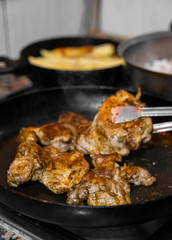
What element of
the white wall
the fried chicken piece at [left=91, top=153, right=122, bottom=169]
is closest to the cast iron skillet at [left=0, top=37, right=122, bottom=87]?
the fried chicken piece at [left=91, top=153, right=122, bottom=169]

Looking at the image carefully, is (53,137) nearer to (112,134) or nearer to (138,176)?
(112,134)

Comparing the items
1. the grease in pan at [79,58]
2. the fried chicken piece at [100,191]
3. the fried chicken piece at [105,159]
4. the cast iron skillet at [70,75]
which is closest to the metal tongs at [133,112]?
the fried chicken piece at [105,159]

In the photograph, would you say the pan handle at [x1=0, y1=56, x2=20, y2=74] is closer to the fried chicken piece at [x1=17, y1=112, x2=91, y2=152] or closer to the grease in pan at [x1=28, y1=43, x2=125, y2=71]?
the grease in pan at [x1=28, y1=43, x2=125, y2=71]

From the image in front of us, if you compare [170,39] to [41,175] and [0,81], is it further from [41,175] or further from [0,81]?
[41,175]

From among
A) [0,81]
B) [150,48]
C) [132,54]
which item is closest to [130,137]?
[132,54]

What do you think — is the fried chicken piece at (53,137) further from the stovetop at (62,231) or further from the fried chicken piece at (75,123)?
the stovetop at (62,231)

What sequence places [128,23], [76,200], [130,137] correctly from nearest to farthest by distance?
[76,200]
[130,137]
[128,23]

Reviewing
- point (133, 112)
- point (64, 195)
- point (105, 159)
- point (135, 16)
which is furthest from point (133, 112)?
point (135, 16)
